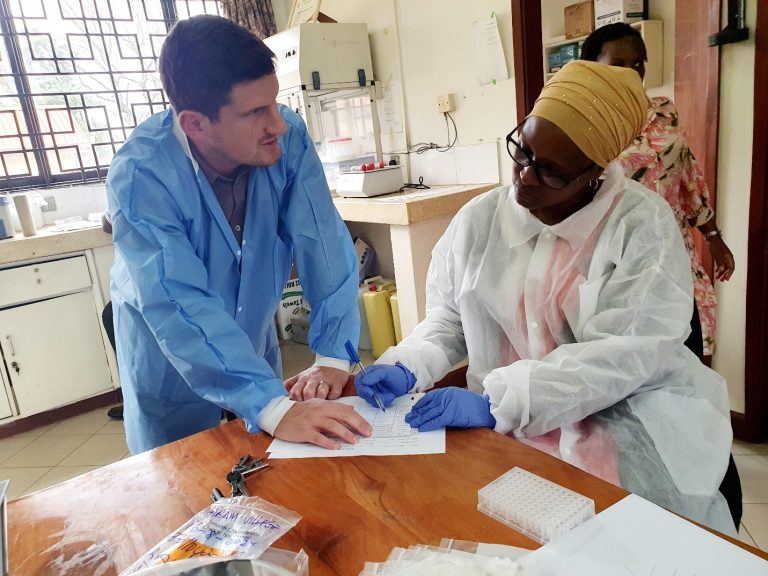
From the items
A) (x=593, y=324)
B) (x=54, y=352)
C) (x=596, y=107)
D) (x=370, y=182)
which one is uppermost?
(x=596, y=107)

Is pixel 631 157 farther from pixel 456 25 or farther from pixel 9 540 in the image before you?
pixel 9 540

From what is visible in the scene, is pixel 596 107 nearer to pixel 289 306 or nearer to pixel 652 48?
pixel 652 48

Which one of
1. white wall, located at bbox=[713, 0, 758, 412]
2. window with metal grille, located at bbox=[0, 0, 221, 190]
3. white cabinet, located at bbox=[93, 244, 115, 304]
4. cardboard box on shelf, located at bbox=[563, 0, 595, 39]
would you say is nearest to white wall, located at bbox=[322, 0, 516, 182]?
cardboard box on shelf, located at bbox=[563, 0, 595, 39]

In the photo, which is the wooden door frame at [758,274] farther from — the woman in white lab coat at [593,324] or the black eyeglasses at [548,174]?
the black eyeglasses at [548,174]

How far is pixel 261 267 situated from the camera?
1352mm

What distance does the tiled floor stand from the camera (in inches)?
75.1

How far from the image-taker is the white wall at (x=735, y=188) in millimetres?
1834

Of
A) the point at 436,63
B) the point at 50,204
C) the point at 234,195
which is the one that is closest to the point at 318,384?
the point at 234,195

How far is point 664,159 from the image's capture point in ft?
6.09

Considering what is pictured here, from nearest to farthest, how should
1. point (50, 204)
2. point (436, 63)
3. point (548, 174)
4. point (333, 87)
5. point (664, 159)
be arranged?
point (548, 174) < point (664, 159) < point (436, 63) < point (333, 87) < point (50, 204)

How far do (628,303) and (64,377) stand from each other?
2.87 metres

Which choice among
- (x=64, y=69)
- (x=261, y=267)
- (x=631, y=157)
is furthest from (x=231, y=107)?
(x=64, y=69)

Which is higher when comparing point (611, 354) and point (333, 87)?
point (333, 87)

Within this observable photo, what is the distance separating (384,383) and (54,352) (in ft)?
8.03
